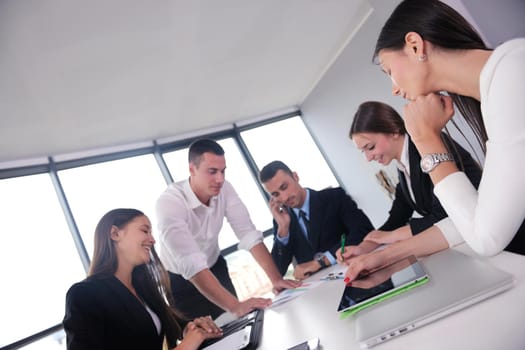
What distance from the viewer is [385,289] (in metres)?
0.71

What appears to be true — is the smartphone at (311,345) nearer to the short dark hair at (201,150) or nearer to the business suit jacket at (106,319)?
the business suit jacket at (106,319)

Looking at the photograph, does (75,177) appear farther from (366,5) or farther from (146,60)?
(366,5)

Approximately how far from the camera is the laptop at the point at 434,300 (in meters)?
0.52

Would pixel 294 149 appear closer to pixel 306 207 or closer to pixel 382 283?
pixel 306 207

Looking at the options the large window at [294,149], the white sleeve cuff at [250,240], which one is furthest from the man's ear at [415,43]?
the large window at [294,149]

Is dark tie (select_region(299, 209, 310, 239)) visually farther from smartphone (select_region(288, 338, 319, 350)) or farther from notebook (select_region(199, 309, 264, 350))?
smartphone (select_region(288, 338, 319, 350))

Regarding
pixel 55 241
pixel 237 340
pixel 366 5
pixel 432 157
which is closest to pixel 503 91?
pixel 432 157

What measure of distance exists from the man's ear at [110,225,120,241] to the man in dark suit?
1.35 metres

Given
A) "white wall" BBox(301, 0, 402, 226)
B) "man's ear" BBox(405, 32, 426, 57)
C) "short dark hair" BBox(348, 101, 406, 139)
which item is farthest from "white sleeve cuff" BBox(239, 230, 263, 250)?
"white wall" BBox(301, 0, 402, 226)

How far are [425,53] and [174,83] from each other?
2.76 m

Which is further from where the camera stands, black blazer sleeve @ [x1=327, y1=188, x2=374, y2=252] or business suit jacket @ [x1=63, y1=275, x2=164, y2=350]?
black blazer sleeve @ [x1=327, y1=188, x2=374, y2=252]

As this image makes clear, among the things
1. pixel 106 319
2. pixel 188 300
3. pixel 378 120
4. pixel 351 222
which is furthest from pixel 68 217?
pixel 378 120

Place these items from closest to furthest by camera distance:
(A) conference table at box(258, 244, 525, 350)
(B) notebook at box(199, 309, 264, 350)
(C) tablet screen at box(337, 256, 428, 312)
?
(A) conference table at box(258, 244, 525, 350) → (C) tablet screen at box(337, 256, 428, 312) → (B) notebook at box(199, 309, 264, 350)

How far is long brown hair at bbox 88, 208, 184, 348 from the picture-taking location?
159 centimetres
